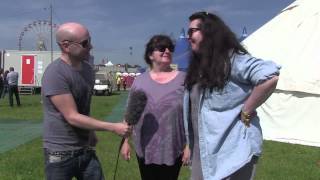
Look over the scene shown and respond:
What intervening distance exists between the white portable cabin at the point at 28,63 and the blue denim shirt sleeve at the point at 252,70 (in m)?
35.4

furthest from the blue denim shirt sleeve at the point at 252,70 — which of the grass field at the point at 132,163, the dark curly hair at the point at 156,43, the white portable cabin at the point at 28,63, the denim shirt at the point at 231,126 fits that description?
the white portable cabin at the point at 28,63

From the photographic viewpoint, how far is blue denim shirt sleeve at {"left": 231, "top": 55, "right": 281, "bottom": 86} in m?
3.62

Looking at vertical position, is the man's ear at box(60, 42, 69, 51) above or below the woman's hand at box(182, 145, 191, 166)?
above

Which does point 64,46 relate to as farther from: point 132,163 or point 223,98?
point 132,163

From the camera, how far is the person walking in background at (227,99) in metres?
3.67

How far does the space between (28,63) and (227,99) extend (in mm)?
36002

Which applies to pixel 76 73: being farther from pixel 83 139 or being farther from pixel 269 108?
pixel 269 108

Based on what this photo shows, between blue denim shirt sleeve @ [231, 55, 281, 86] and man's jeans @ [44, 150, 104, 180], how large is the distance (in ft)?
4.07

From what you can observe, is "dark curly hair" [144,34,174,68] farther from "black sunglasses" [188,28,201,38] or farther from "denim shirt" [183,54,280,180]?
"denim shirt" [183,54,280,180]

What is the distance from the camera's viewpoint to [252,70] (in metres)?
3.64

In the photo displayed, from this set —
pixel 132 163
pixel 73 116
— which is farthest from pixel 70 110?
pixel 132 163

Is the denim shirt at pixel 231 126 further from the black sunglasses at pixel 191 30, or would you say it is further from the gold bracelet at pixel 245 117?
the black sunglasses at pixel 191 30

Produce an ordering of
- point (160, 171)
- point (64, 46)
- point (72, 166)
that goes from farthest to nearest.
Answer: point (160, 171)
point (72, 166)
point (64, 46)

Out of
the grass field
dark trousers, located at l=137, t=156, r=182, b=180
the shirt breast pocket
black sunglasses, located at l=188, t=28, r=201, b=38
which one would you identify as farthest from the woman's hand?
the grass field
